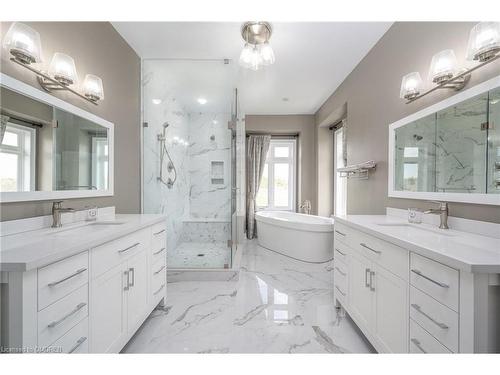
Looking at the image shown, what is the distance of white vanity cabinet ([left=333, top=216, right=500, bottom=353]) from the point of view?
80cm

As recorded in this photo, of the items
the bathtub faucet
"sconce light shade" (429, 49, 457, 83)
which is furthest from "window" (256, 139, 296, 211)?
"sconce light shade" (429, 49, 457, 83)

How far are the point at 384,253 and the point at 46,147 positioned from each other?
2183mm

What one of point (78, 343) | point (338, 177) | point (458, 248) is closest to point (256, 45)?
point (458, 248)

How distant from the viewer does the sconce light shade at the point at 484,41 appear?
118cm

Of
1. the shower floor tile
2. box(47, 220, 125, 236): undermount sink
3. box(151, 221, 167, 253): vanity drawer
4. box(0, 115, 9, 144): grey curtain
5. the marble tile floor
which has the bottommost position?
the marble tile floor

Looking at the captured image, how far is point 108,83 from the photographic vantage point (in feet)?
6.93

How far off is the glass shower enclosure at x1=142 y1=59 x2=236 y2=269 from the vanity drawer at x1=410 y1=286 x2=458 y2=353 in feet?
6.68

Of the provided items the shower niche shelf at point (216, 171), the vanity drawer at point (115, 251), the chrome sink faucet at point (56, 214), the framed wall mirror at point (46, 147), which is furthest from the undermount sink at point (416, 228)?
the shower niche shelf at point (216, 171)

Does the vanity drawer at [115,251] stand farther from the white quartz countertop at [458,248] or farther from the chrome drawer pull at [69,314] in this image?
the white quartz countertop at [458,248]

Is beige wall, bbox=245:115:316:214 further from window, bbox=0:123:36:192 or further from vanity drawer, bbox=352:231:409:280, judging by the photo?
window, bbox=0:123:36:192

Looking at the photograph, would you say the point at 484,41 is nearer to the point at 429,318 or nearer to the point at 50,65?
the point at 429,318

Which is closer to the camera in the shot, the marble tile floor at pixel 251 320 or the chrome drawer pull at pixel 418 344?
the chrome drawer pull at pixel 418 344

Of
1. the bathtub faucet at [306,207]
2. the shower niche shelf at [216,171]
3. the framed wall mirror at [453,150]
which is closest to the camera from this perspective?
the framed wall mirror at [453,150]
